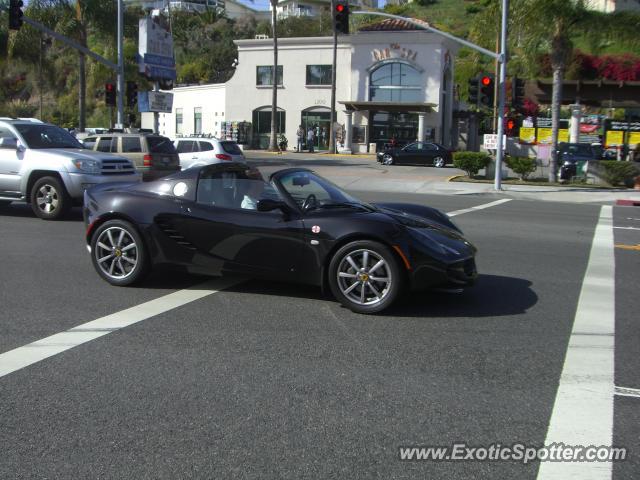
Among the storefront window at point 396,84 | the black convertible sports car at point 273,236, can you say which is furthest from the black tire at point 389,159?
the black convertible sports car at point 273,236

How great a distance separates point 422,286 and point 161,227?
2853mm

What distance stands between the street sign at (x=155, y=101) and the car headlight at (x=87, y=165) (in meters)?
16.3

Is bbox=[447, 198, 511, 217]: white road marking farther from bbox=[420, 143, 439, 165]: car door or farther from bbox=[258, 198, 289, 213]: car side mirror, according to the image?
bbox=[420, 143, 439, 165]: car door

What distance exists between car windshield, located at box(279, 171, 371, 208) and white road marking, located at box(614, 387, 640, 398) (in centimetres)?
326

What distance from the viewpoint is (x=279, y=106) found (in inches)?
2028

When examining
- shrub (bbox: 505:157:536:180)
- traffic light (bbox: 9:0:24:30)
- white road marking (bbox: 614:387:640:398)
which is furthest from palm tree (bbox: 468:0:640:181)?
white road marking (bbox: 614:387:640:398)

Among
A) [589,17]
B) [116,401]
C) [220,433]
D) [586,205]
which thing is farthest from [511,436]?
[589,17]

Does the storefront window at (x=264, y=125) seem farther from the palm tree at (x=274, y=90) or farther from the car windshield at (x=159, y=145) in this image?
the car windshield at (x=159, y=145)

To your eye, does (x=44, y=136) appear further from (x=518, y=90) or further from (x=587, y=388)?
(x=518, y=90)

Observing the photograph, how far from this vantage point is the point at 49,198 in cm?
1316

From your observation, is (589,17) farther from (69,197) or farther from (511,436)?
(511,436)

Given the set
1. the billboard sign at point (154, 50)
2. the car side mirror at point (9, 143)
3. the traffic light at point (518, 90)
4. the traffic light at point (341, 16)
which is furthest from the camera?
the billboard sign at point (154, 50)

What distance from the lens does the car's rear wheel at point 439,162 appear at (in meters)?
38.5

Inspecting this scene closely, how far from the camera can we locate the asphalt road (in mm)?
3885
